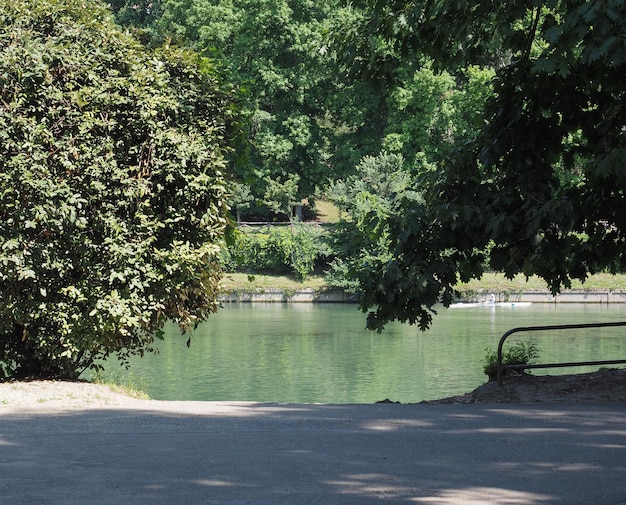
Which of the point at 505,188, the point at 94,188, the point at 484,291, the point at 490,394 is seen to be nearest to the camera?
the point at 505,188

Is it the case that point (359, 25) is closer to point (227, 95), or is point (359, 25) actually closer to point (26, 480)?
point (227, 95)

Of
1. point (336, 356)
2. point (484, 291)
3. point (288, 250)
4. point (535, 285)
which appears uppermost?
point (288, 250)

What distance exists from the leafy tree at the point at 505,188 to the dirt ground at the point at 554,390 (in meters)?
1.17

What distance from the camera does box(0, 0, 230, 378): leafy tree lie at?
13102 millimetres

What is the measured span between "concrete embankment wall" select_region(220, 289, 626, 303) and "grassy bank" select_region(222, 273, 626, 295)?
0.77ft

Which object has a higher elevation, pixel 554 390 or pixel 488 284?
pixel 488 284

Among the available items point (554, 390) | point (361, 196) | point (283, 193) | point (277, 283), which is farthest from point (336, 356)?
point (283, 193)

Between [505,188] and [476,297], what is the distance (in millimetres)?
44000

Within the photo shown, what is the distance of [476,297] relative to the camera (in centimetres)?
5559

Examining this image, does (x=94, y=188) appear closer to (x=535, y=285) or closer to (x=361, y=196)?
(x=361, y=196)

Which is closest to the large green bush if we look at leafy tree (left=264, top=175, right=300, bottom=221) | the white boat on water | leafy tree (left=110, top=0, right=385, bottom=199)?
leafy tree (left=264, top=175, right=300, bottom=221)

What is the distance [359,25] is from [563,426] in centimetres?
610

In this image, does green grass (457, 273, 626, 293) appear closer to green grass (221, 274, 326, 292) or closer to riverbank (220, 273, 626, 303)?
riverbank (220, 273, 626, 303)

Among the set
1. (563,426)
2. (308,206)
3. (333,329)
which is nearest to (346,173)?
(308,206)
